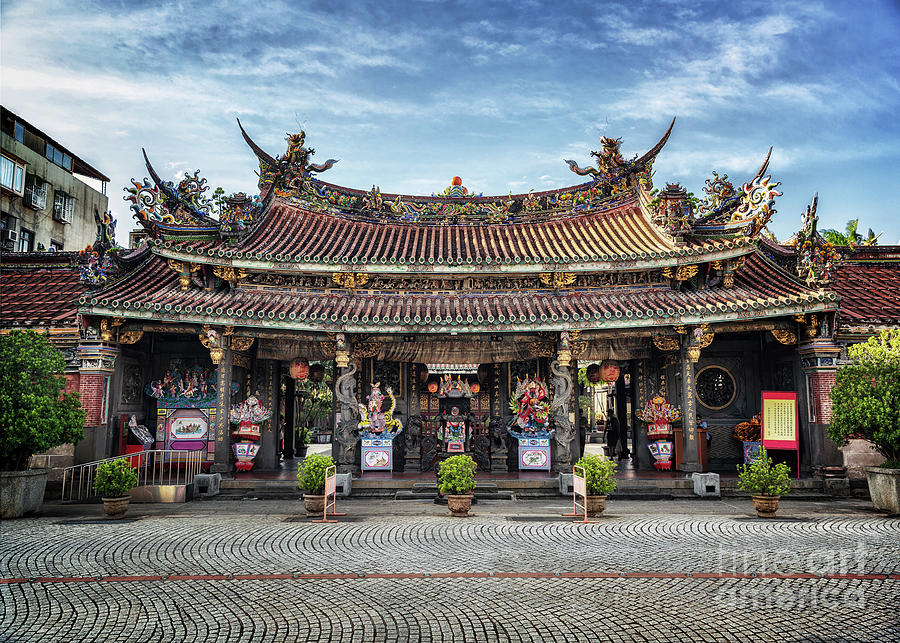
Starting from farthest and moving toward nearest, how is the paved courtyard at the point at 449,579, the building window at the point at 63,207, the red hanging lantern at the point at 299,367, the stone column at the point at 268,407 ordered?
the building window at the point at 63,207 → the stone column at the point at 268,407 → the red hanging lantern at the point at 299,367 → the paved courtyard at the point at 449,579

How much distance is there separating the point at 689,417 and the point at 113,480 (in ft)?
42.9

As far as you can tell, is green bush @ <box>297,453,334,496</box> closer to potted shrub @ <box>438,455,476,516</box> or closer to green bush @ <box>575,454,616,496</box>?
potted shrub @ <box>438,455,476,516</box>

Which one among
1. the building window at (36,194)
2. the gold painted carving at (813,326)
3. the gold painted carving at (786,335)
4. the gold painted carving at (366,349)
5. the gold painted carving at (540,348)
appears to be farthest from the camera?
the building window at (36,194)

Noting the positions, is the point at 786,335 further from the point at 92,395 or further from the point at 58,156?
the point at 58,156

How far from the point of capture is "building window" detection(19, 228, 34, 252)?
33.4 metres

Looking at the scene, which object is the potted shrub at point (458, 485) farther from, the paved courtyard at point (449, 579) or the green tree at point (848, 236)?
the green tree at point (848, 236)

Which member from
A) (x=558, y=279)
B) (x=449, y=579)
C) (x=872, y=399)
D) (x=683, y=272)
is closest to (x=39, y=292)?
(x=558, y=279)

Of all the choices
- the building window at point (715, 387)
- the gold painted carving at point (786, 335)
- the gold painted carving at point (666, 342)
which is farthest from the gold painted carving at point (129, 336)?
the gold painted carving at point (786, 335)

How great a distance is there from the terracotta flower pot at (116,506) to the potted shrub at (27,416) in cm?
177

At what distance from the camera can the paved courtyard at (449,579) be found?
5.69 metres

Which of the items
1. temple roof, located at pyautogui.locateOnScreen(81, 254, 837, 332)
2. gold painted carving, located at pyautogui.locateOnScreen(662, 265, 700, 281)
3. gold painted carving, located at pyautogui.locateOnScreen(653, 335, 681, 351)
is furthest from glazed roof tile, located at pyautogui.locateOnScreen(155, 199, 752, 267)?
gold painted carving, located at pyautogui.locateOnScreen(653, 335, 681, 351)

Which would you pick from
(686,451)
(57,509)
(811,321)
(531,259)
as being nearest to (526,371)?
(531,259)

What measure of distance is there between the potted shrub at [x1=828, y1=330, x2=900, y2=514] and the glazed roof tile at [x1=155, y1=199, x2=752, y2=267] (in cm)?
394

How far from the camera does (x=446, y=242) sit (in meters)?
18.5
